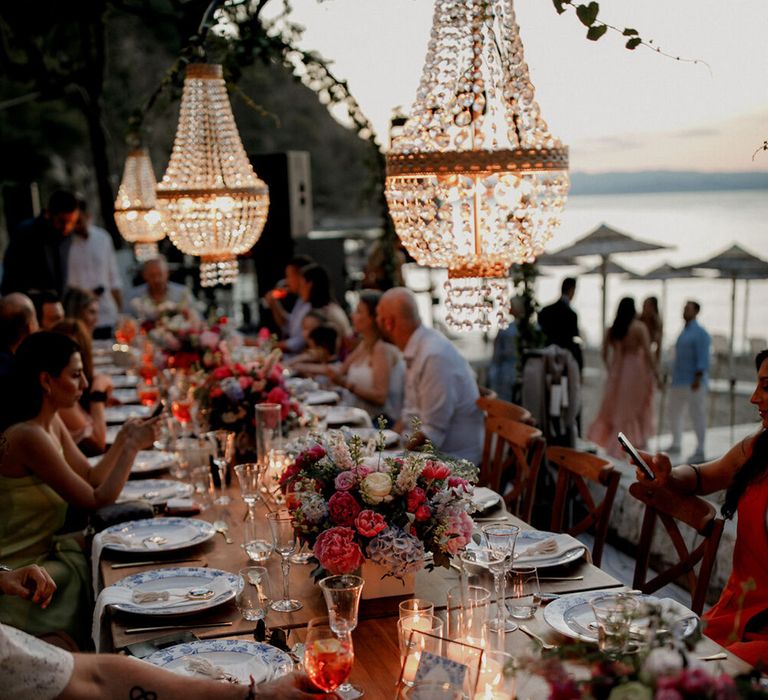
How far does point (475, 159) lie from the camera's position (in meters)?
2.30

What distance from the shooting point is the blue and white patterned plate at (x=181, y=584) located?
242 cm

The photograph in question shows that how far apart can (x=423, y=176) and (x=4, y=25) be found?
911 centimetres

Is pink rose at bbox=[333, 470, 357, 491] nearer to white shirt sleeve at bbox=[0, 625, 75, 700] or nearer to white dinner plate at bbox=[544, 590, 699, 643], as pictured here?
white dinner plate at bbox=[544, 590, 699, 643]

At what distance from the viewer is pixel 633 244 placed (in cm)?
1046

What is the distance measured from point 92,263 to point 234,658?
20.4 feet

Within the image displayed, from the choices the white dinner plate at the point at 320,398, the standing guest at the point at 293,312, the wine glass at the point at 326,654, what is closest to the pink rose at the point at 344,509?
the wine glass at the point at 326,654

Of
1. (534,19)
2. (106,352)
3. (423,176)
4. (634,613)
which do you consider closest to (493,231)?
(423,176)

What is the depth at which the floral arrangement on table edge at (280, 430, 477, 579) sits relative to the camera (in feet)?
7.48

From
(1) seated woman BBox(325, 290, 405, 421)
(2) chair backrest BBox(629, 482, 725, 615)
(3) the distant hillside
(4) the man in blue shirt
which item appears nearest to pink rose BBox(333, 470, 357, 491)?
(2) chair backrest BBox(629, 482, 725, 615)

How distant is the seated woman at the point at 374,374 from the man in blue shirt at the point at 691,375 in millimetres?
3980

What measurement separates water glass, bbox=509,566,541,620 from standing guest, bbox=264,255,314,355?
4.87 m

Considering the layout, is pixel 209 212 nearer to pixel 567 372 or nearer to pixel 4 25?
pixel 567 372

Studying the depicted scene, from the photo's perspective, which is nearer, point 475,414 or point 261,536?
point 261,536

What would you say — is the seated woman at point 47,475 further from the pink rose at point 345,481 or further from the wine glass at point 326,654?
the wine glass at point 326,654
